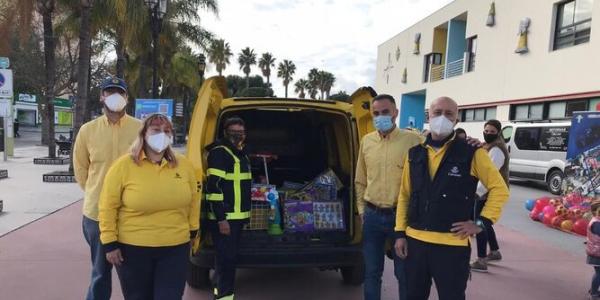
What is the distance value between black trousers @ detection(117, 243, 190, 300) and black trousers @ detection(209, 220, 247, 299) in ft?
2.78

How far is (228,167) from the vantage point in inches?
150

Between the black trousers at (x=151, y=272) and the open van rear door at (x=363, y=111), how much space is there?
2.16 metres

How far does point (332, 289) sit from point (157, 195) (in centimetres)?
264

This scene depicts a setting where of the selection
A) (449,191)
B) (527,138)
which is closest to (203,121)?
(449,191)

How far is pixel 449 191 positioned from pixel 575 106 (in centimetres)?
1663

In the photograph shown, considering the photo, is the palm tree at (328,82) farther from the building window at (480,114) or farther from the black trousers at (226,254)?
the black trousers at (226,254)

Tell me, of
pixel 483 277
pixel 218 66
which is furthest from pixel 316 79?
pixel 483 277

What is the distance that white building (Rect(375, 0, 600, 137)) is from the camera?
1646 centimetres

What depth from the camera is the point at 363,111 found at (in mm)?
4449

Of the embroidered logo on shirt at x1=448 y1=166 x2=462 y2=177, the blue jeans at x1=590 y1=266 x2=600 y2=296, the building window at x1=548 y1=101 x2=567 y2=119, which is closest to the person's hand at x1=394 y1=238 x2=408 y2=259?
the embroidered logo on shirt at x1=448 y1=166 x2=462 y2=177

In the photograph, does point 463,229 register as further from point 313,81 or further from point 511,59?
point 313,81

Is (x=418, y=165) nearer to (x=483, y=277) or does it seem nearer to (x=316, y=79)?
(x=483, y=277)

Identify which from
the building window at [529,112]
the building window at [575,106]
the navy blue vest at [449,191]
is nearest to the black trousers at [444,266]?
the navy blue vest at [449,191]

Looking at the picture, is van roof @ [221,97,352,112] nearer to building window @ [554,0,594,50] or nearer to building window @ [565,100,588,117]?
building window @ [565,100,588,117]
